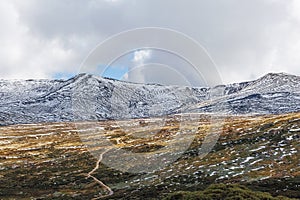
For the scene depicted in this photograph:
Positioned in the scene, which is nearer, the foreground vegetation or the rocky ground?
the foreground vegetation

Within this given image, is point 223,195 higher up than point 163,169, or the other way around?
point 163,169

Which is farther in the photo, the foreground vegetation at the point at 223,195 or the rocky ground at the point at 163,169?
the rocky ground at the point at 163,169

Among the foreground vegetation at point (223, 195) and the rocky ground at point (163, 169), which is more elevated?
the rocky ground at point (163, 169)

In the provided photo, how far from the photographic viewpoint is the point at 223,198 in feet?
113

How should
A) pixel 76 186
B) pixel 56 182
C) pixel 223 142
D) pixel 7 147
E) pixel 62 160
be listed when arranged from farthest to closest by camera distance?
pixel 7 147
pixel 62 160
pixel 223 142
pixel 56 182
pixel 76 186

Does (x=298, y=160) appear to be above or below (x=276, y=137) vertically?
below

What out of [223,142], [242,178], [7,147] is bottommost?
[242,178]

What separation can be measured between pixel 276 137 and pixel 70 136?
115 meters

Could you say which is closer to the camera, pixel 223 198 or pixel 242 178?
pixel 223 198

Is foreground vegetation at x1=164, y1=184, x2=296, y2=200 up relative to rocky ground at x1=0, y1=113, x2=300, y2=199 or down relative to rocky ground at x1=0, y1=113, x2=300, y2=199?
down

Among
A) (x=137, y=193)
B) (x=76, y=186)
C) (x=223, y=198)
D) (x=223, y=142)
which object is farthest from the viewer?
(x=223, y=142)

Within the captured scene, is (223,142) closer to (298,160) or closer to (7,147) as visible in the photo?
(298,160)

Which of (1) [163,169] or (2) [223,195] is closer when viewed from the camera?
(2) [223,195]

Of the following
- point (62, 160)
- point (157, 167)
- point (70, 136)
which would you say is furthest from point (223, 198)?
point (70, 136)
